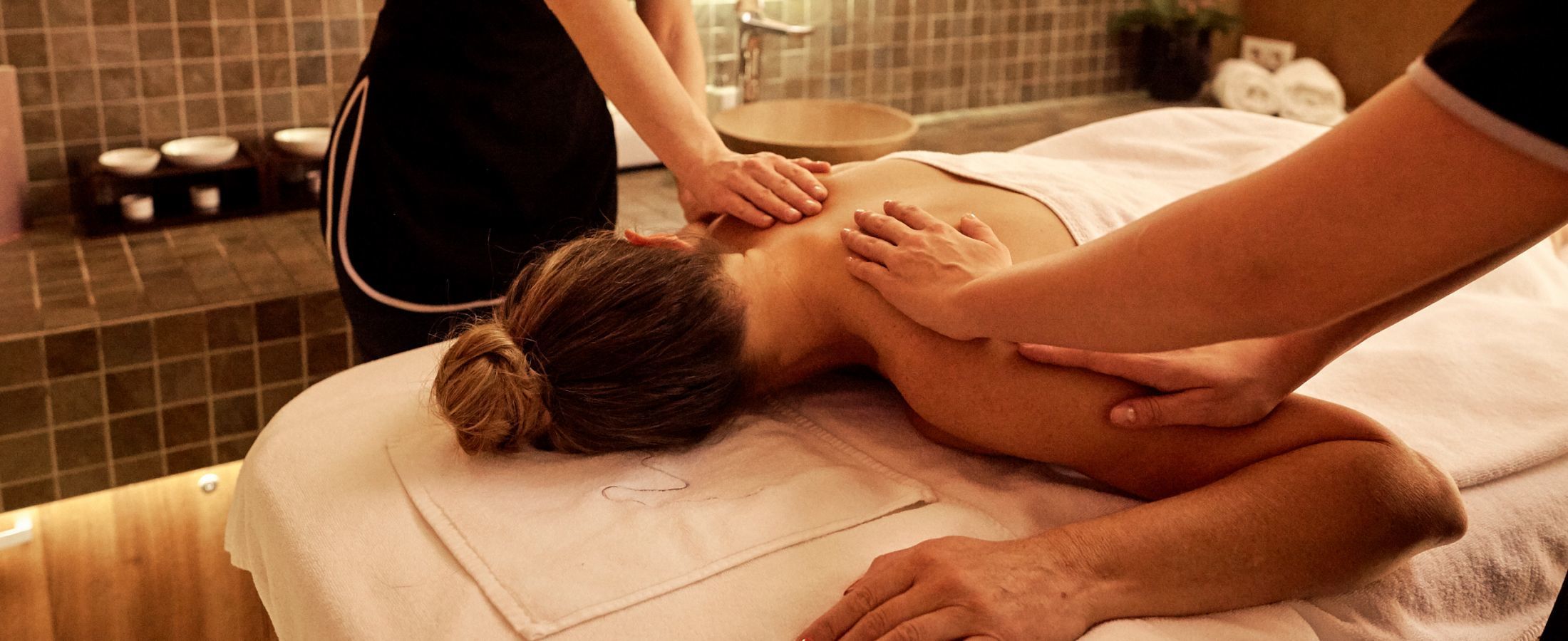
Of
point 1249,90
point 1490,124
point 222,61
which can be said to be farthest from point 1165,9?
point 1490,124

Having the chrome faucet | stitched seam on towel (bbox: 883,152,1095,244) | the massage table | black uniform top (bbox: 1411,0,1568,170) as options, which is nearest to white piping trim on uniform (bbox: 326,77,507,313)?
the massage table

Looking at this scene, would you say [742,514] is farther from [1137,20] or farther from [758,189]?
[1137,20]

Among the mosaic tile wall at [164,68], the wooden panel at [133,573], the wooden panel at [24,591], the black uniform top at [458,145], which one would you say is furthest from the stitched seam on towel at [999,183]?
the wooden panel at [24,591]

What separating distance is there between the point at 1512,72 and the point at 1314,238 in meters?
0.18

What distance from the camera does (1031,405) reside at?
4.28 feet

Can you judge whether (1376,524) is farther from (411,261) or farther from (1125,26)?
(1125,26)

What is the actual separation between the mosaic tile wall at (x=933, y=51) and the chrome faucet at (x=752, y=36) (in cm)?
17

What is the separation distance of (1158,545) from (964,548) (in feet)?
0.63

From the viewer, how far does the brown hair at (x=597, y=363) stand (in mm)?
1307

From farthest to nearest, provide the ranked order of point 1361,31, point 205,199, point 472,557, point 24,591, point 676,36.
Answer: point 1361,31, point 205,199, point 24,591, point 676,36, point 472,557

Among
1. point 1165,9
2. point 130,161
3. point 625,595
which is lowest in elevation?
point 625,595

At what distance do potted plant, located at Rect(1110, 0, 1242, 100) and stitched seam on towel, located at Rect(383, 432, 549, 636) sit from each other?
3070 mm

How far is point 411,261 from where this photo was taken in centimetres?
171

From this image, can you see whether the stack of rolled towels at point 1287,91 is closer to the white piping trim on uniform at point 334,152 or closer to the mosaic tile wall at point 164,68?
the mosaic tile wall at point 164,68
